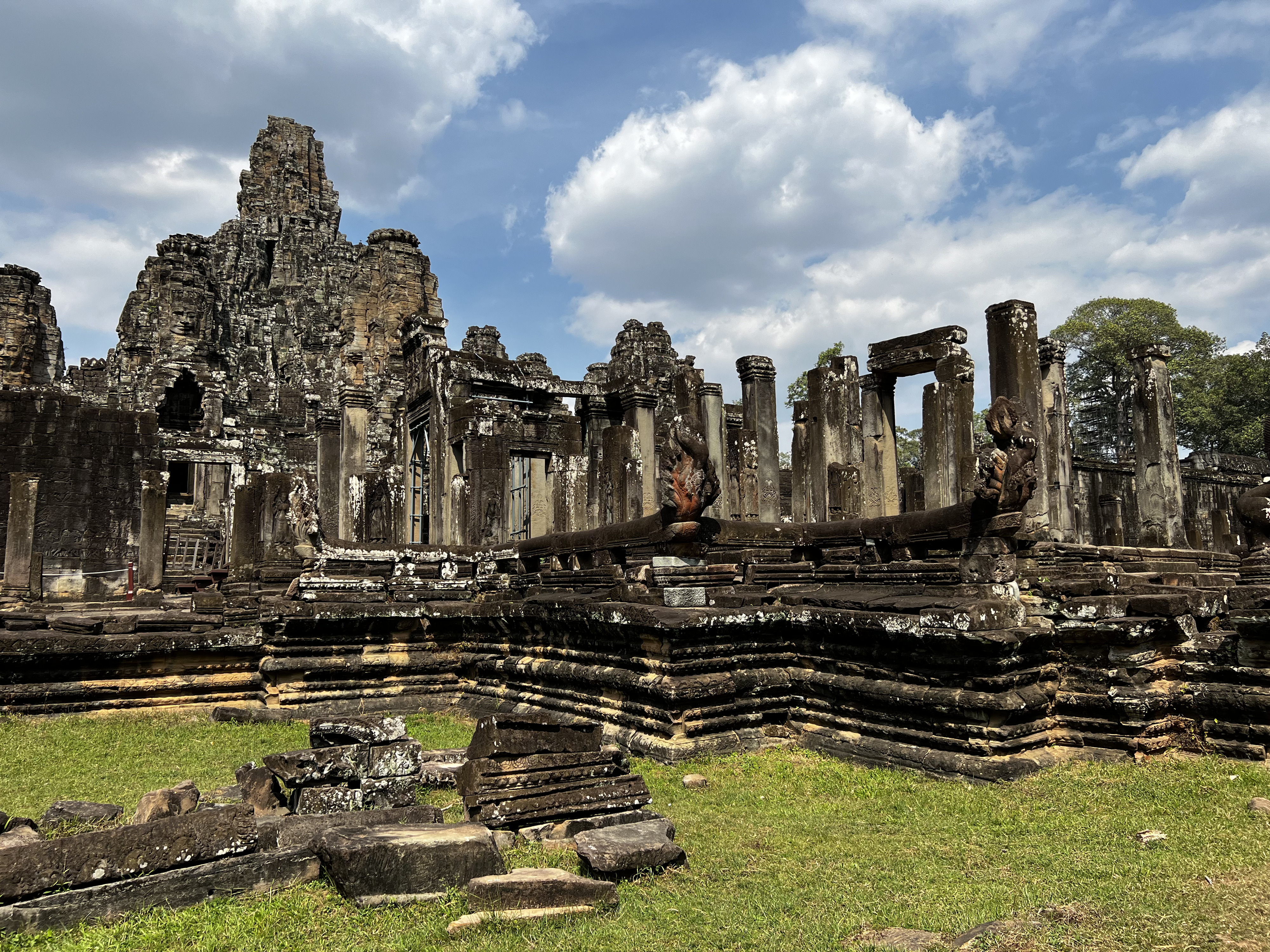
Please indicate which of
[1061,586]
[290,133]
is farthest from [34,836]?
[290,133]

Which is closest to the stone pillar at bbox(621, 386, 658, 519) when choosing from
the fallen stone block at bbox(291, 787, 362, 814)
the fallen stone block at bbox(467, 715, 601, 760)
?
the fallen stone block at bbox(467, 715, 601, 760)

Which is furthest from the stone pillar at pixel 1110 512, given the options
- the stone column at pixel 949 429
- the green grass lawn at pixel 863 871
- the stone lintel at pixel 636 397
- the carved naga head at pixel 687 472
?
the green grass lawn at pixel 863 871

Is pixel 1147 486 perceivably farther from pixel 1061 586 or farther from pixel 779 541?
pixel 1061 586

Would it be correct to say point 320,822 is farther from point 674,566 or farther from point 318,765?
point 674,566

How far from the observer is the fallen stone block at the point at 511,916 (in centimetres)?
333

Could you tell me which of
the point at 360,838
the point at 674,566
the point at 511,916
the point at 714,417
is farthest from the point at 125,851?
the point at 714,417

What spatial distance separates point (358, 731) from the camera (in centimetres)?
574

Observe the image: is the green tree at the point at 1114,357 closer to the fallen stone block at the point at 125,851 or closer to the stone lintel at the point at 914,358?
the stone lintel at the point at 914,358

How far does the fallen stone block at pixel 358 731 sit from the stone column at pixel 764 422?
14.1 m

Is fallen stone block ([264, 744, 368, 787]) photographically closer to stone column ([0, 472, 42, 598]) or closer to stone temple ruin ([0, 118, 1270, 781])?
stone temple ruin ([0, 118, 1270, 781])

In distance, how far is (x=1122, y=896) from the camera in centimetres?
344

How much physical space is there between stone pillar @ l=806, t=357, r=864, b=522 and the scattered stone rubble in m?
12.7

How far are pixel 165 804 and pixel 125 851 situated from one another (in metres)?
0.99

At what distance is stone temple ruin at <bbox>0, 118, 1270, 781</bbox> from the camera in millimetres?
5867
